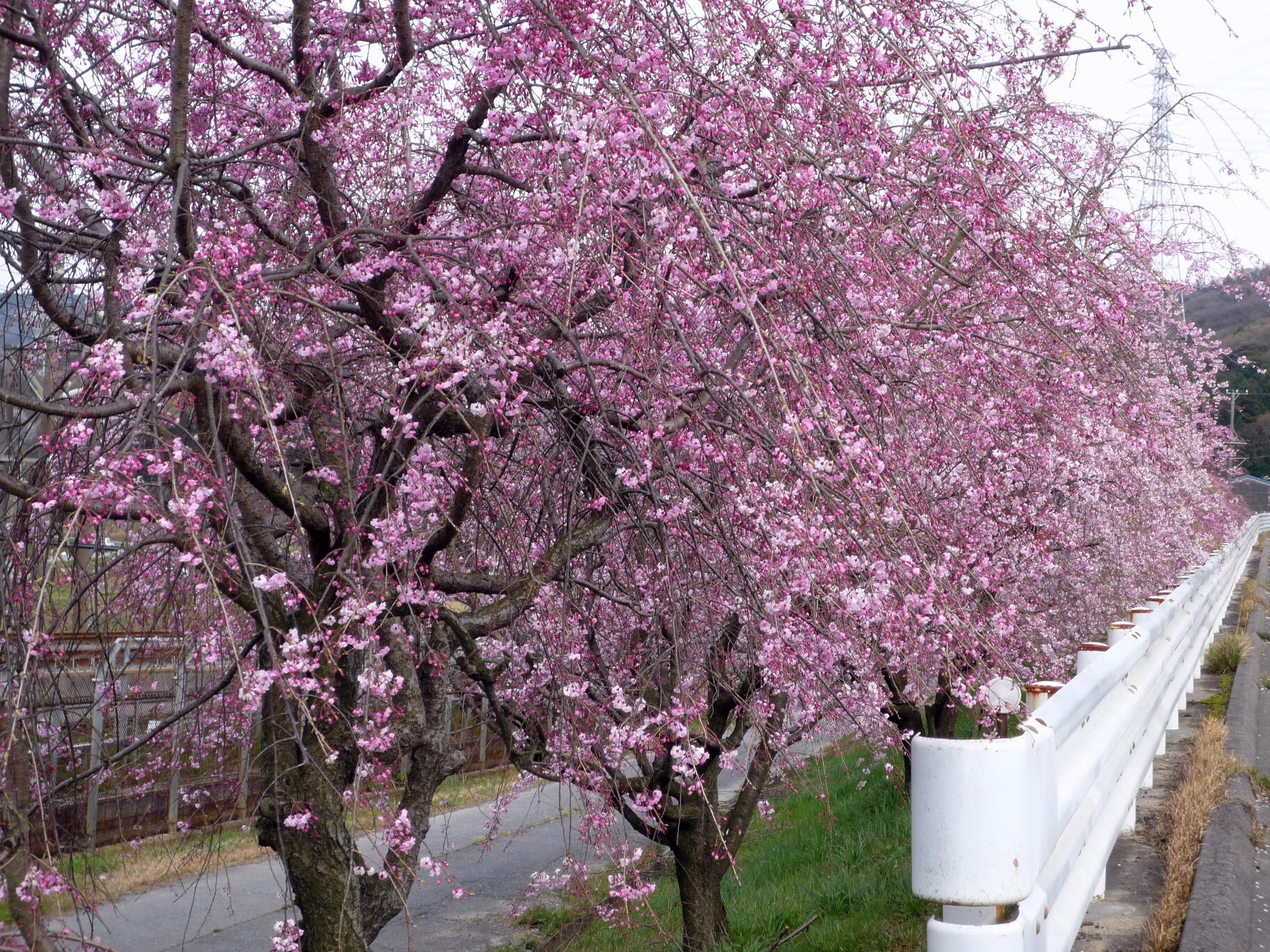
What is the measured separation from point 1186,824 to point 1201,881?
0.60 meters

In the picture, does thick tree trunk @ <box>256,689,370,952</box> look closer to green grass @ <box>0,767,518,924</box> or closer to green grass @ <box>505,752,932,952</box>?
green grass @ <box>0,767,518,924</box>

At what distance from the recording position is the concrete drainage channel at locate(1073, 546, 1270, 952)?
2.98 m

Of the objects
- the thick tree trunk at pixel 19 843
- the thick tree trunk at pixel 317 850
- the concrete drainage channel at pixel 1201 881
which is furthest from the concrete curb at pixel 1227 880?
the thick tree trunk at pixel 19 843

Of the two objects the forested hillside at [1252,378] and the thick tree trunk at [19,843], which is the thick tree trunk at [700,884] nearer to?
the thick tree trunk at [19,843]

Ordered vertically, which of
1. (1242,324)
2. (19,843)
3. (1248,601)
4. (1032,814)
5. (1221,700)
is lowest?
(1248,601)

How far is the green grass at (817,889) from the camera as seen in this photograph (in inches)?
200

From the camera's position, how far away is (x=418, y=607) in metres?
4.02

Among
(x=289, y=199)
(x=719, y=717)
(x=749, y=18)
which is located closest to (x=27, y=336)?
(x=289, y=199)

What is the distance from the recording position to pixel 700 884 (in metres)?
6.81

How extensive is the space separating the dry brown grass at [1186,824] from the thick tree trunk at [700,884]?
9.66ft

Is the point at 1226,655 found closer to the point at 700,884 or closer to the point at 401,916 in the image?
the point at 700,884

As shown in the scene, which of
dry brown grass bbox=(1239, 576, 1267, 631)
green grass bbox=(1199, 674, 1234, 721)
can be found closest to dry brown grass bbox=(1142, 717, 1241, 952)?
green grass bbox=(1199, 674, 1234, 721)

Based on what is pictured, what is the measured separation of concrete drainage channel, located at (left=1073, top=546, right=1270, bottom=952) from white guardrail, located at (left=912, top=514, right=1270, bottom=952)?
0.14 meters

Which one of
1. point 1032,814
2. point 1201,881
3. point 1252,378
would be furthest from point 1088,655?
point 1252,378
